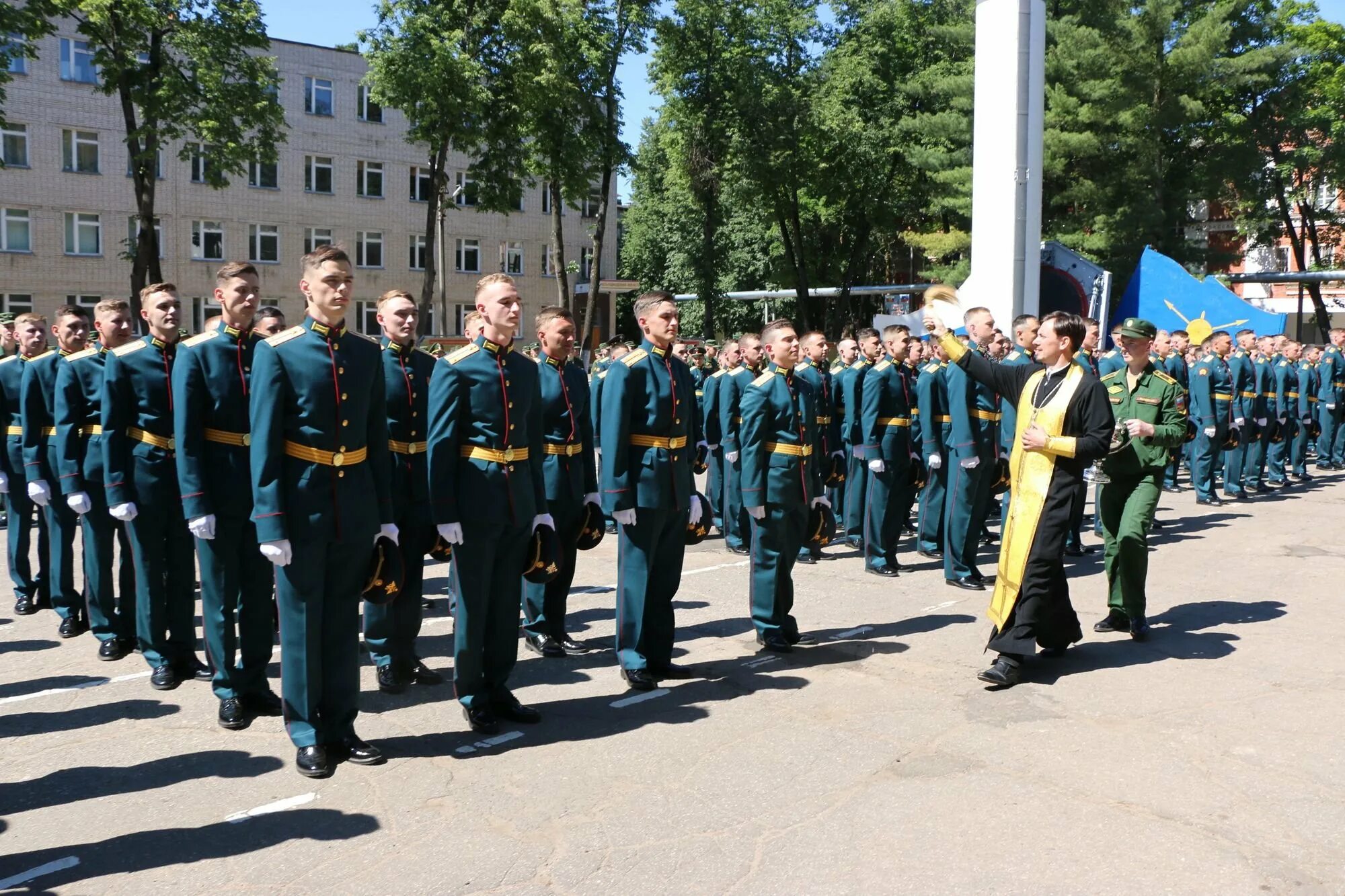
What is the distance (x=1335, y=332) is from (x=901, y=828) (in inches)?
724

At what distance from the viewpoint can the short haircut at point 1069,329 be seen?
262 inches

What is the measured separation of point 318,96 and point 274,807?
41492 millimetres

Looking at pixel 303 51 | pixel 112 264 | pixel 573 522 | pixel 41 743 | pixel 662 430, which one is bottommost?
pixel 41 743

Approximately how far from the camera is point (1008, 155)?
17109 millimetres

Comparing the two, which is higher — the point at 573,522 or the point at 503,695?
the point at 573,522

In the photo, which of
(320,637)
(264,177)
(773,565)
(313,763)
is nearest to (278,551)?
(320,637)

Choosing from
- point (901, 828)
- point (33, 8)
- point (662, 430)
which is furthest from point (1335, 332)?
point (33, 8)

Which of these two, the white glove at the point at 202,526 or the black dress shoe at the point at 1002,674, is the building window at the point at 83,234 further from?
the black dress shoe at the point at 1002,674

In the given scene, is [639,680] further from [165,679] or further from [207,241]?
[207,241]

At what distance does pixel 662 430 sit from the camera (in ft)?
21.0

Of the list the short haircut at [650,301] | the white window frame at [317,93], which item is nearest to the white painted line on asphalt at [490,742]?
the short haircut at [650,301]

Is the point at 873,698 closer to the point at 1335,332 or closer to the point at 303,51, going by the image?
the point at 1335,332

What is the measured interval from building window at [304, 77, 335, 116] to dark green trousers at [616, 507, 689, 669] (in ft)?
130

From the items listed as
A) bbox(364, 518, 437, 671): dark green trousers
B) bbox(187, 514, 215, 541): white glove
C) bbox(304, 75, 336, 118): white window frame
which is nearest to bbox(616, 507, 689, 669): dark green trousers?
bbox(364, 518, 437, 671): dark green trousers
